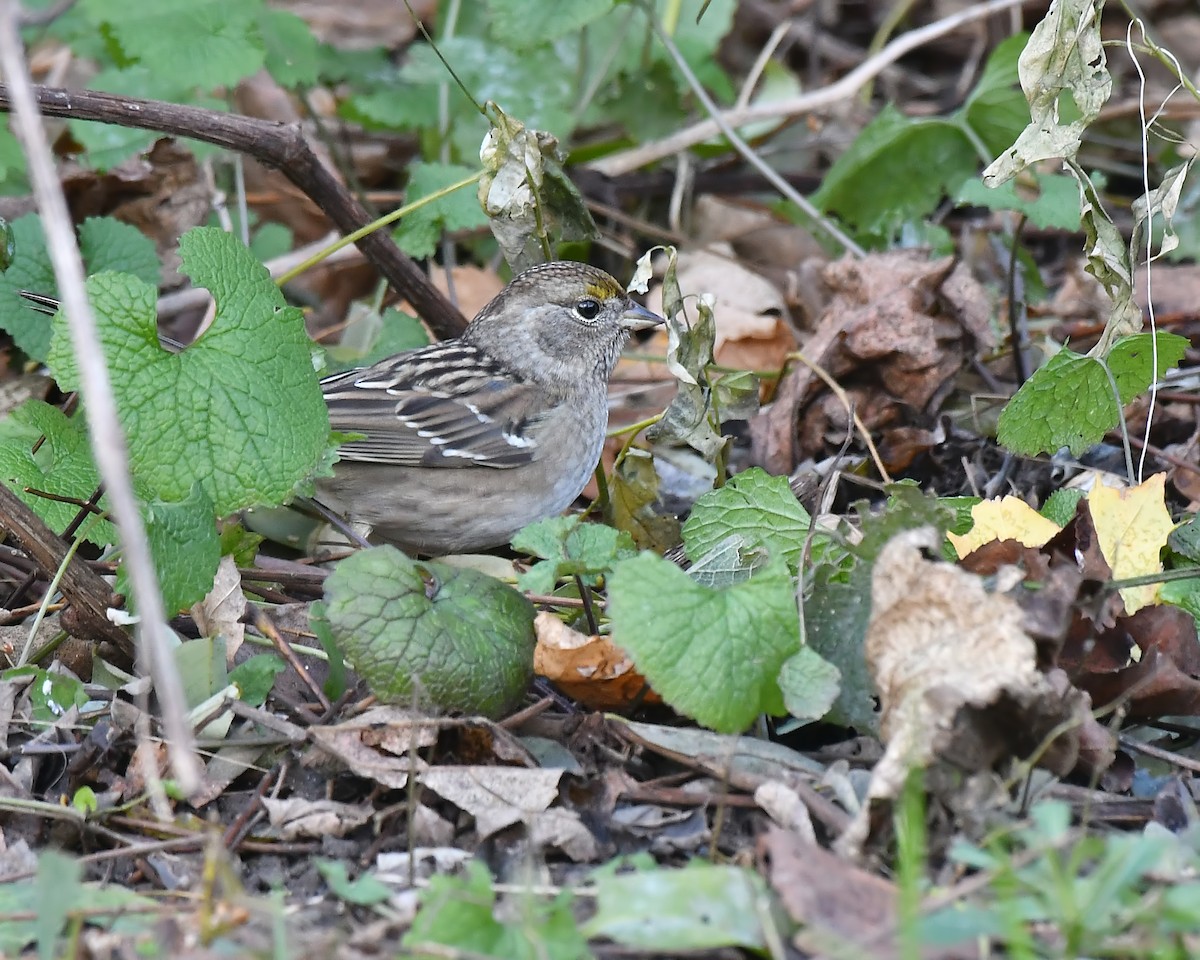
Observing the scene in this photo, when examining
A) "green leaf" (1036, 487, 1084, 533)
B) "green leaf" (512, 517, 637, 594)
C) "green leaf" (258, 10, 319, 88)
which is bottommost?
"green leaf" (1036, 487, 1084, 533)

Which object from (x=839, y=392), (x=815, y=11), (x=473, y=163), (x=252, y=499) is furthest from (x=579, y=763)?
(x=815, y=11)

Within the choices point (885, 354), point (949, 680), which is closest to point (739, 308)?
point (885, 354)

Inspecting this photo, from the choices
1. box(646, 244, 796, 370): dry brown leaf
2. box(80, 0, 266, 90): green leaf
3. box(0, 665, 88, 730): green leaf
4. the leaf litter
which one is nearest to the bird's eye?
box(646, 244, 796, 370): dry brown leaf

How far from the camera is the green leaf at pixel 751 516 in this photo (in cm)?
333

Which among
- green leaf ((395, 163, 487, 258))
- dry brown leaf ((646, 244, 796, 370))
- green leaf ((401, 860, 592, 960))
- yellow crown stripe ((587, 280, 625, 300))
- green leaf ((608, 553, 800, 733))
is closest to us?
green leaf ((401, 860, 592, 960))

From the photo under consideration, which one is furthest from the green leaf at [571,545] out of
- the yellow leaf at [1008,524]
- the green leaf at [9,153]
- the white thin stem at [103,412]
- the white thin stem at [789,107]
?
the white thin stem at [789,107]

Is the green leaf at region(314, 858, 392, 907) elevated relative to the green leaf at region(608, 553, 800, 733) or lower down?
lower down

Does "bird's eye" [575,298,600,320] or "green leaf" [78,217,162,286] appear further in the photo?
"bird's eye" [575,298,600,320]

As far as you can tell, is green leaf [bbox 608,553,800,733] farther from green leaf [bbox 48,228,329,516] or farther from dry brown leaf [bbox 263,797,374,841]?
green leaf [bbox 48,228,329,516]

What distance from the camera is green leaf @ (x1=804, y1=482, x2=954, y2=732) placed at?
9.11 ft

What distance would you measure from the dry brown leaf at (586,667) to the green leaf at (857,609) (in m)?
0.36

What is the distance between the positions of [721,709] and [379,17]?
5.54m

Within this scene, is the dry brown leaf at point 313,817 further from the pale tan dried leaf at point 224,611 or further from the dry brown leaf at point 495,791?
the pale tan dried leaf at point 224,611

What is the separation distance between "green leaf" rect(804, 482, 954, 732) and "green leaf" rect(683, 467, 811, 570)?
1.32ft
